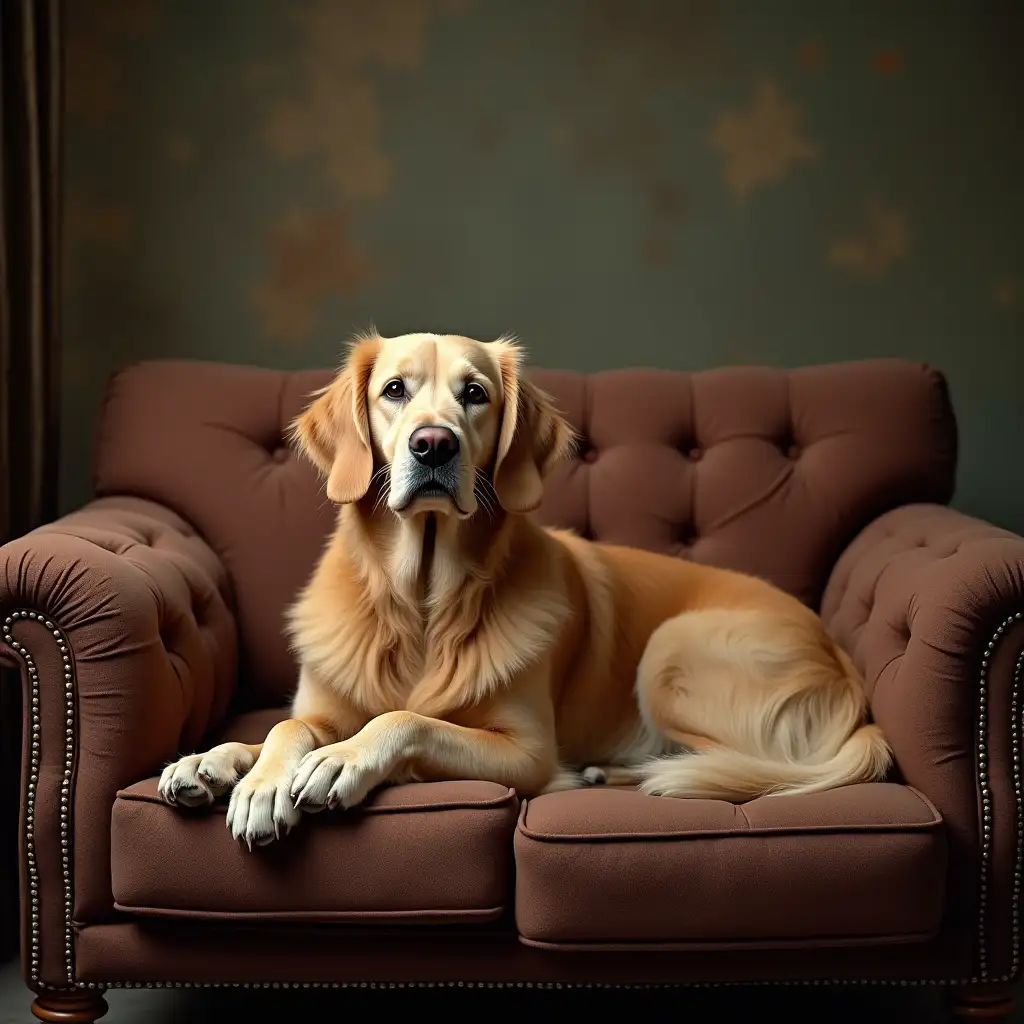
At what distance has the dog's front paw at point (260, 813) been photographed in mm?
1731

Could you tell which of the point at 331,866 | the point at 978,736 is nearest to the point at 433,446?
the point at 331,866

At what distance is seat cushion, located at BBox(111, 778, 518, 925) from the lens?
1.76m

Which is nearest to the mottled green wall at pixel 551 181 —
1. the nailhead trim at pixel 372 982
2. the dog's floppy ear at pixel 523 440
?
the dog's floppy ear at pixel 523 440

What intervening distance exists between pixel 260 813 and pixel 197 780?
0.36 ft

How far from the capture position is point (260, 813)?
1.73 meters

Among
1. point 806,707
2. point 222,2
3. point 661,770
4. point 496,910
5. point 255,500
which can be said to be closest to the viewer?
point 496,910

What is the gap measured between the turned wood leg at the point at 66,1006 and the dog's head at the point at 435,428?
0.87 m

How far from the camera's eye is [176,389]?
269 cm

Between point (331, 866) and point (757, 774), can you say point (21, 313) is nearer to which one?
point (331, 866)

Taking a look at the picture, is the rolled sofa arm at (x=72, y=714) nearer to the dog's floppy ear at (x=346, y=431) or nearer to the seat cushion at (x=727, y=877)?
the dog's floppy ear at (x=346, y=431)

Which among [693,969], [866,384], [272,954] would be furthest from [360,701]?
[866,384]

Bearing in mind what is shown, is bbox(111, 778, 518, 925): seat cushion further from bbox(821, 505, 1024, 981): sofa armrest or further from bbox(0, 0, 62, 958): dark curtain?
bbox(0, 0, 62, 958): dark curtain

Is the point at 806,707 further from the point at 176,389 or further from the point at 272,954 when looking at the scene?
the point at 176,389

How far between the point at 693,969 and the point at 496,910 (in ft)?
1.01
